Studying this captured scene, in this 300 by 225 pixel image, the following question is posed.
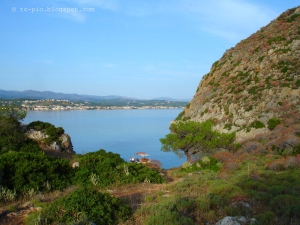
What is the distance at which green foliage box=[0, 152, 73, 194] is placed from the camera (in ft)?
27.9

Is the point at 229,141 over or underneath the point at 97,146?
over

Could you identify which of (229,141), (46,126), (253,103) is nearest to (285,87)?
(253,103)

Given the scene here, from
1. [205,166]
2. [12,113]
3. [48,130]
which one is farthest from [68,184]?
[12,113]

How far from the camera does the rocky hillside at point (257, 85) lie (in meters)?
29.2

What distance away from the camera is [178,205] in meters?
6.28

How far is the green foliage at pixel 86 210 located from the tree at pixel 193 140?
1291cm

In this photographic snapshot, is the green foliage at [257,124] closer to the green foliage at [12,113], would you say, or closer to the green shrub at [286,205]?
the green foliage at [12,113]

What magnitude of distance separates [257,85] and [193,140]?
1938cm

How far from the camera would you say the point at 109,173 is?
1054 cm

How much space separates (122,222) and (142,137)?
5116 centimetres

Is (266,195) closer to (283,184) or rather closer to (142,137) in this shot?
(283,184)

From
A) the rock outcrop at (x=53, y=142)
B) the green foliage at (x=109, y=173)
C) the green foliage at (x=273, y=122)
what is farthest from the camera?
the green foliage at (x=273, y=122)

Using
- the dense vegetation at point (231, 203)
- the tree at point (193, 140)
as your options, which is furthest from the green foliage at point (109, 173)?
the tree at point (193, 140)

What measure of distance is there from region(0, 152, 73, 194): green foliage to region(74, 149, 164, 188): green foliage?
1.71 ft
